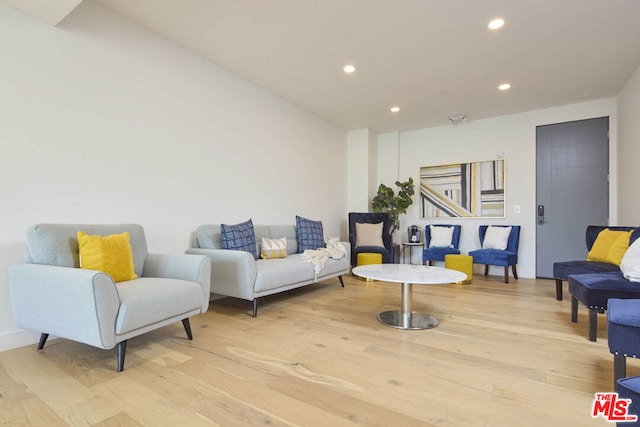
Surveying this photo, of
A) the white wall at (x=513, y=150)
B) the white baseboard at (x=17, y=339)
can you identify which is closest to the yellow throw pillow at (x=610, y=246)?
the white wall at (x=513, y=150)

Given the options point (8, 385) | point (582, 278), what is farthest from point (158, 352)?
point (582, 278)

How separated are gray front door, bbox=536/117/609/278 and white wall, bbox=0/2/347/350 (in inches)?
163

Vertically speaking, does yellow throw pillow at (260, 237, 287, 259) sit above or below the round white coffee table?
above

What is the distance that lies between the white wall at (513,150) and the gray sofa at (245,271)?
3296mm

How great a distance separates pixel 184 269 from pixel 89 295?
2.45ft

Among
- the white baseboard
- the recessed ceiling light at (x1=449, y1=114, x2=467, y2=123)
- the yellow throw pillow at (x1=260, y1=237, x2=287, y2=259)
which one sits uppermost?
the recessed ceiling light at (x1=449, y1=114, x2=467, y2=123)

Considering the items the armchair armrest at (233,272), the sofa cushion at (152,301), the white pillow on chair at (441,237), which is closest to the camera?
the sofa cushion at (152,301)

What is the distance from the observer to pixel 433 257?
511 cm

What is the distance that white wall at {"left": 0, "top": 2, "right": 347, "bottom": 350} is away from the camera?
2205 millimetres

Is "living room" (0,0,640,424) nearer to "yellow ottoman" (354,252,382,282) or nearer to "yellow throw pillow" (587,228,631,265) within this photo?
"yellow throw pillow" (587,228,631,265)

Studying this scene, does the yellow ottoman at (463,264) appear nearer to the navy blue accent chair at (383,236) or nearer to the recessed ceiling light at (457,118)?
the navy blue accent chair at (383,236)

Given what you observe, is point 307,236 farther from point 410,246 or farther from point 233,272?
point 410,246

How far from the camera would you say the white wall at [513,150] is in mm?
4676

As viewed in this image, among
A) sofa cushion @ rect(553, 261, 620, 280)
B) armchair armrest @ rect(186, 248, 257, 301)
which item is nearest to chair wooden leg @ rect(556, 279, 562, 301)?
sofa cushion @ rect(553, 261, 620, 280)
